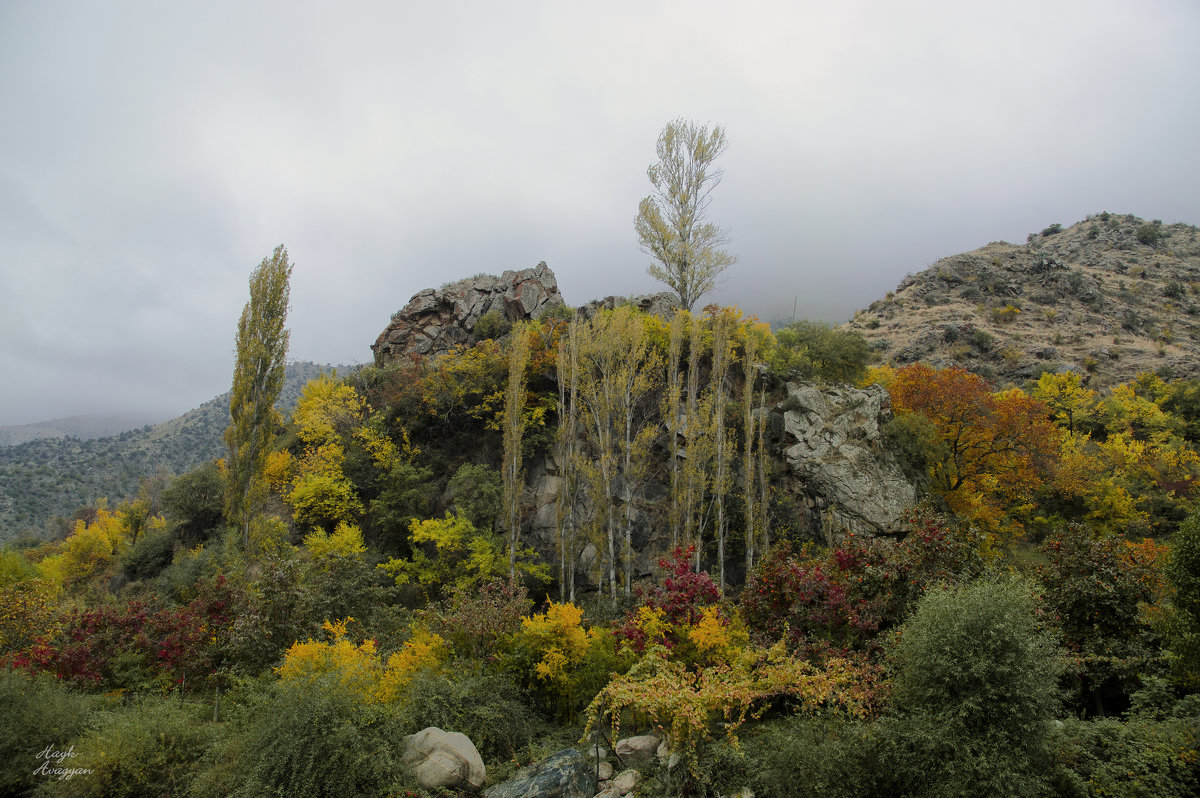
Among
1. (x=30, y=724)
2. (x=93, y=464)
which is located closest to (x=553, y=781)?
(x=30, y=724)

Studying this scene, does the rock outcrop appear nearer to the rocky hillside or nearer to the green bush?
the green bush

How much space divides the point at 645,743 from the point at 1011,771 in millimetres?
5379

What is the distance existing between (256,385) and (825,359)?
24.1 metres

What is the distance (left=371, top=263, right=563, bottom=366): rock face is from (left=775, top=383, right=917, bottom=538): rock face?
1607cm

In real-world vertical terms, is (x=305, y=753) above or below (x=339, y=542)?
below

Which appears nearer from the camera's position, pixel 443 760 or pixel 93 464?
pixel 443 760

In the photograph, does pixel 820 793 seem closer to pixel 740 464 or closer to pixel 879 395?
pixel 740 464

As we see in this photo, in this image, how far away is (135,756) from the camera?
7691mm

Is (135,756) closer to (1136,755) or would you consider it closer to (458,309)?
(1136,755)

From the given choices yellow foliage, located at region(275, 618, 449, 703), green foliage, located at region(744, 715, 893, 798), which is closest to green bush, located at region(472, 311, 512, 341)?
yellow foliage, located at region(275, 618, 449, 703)

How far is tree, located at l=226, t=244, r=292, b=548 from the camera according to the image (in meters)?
18.2

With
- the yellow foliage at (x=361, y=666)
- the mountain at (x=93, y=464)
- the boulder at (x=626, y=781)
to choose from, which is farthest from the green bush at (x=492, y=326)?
the mountain at (x=93, y=464)

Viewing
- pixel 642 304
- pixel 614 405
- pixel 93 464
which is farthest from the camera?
pixel 93 464

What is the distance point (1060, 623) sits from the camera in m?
8.49
